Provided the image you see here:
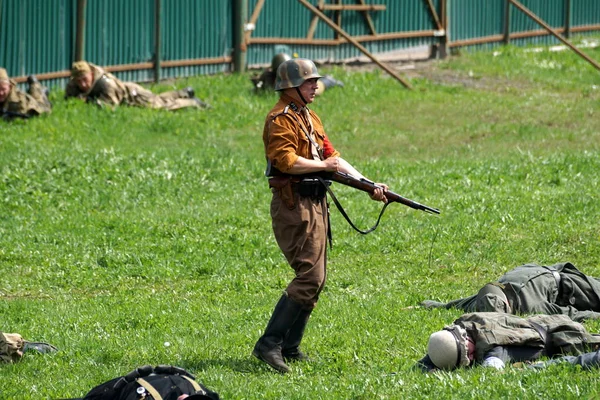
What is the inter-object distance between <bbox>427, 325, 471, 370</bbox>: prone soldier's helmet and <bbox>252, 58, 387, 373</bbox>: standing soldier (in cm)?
97

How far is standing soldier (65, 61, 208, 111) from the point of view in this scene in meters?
18.0

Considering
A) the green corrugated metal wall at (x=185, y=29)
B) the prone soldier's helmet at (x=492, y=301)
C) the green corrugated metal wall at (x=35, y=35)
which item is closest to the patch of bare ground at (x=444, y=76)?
the green corrugated metal wall at (x=185, y=29)

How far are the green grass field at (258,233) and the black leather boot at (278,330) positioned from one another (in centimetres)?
25

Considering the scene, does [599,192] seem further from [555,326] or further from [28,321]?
[28,321]

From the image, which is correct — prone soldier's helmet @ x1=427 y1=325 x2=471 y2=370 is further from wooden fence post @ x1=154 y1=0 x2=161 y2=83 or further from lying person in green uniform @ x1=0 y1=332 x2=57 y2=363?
wooden fence post @ x1=154 y1=0 x2=161 y2=83

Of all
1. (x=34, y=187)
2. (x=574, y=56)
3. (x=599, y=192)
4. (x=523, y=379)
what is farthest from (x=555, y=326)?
(x=574, y=56)

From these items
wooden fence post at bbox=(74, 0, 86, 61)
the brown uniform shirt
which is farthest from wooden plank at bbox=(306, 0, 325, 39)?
the brown uniform shirt

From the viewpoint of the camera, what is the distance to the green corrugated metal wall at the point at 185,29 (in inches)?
719

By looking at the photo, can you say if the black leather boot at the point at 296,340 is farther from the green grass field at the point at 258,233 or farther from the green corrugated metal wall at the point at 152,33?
the green corrugated metal wall at the point at 152,33

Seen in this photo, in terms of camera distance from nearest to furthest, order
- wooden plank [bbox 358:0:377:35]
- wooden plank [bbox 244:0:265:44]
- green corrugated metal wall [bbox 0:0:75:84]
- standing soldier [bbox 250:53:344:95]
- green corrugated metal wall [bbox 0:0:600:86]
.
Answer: green corrugated metal wall [bbox 0:0:75:84] → green corrugated metal wall [bbox 0:0:600:86] → standing soldier [bbox 250:53:344:95] → wooden plank [bbox 244:0:265:44] → wooden plank [bbox 358:0:377:35]

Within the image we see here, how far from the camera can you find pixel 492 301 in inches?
335

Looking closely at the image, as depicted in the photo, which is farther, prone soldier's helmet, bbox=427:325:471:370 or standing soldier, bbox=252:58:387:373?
Answer: standing soldier, bbox=252:58:387:373

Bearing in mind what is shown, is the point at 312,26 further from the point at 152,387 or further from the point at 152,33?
the point at 152,387

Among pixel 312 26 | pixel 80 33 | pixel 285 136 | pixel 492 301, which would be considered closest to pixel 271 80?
pixel 312 26
